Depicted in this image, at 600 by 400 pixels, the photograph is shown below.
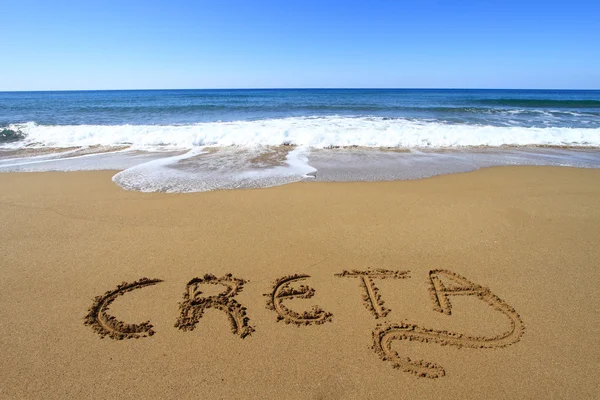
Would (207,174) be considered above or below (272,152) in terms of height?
below

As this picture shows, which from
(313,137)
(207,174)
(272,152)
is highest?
(313,137)

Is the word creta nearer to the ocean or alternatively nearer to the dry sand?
the dry sand

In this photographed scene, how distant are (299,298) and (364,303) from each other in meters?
0.51

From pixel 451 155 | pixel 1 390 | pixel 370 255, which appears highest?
pixel 451 155

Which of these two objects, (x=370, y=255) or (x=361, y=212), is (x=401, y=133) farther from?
(x=370, y=255)

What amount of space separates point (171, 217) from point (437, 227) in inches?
123

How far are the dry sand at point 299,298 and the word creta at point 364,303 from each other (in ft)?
0.04

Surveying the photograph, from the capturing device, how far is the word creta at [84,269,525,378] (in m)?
2.17

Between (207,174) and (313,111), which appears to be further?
(313,111)

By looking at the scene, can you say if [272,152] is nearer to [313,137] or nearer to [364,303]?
[313,137]

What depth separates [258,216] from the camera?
4.03m

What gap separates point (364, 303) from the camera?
8.30 feet

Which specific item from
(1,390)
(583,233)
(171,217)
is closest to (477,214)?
(583,233)

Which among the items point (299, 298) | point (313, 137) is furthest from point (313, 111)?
point (299, 298)
